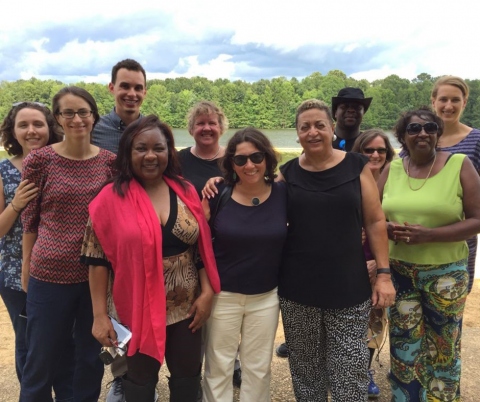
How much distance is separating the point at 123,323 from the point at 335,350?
1.29 meters

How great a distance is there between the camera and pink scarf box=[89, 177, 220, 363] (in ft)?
7.07

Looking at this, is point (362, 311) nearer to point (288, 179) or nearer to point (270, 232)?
point (270, 232)

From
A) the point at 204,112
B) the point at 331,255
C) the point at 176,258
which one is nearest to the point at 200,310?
the point at 176,258

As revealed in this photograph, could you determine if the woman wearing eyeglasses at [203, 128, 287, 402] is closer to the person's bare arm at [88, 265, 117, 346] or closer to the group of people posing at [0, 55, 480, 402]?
the group of people posing at [0, 55, 480, 402]

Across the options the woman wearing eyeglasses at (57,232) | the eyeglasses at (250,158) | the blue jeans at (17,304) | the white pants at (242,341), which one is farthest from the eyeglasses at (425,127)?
the blue jeans at (17,304)

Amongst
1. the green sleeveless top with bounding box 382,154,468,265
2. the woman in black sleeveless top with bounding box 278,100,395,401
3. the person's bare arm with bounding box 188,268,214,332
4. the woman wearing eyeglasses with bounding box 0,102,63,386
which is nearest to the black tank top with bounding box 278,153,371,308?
the woman in black sleeveless top with bounding box 278,100,395,401

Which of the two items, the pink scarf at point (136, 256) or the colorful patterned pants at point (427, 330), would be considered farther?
the colorful patterned pants at point (427, 330)

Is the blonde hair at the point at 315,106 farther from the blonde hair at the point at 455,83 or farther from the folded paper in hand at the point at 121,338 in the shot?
the folded paper in hand at the point at 121,338

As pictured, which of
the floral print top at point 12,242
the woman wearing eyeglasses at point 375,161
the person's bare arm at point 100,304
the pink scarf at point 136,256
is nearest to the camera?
the pink scarf at point 136,256

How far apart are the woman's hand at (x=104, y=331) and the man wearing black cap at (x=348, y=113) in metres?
2.49

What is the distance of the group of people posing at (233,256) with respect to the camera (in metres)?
2.28

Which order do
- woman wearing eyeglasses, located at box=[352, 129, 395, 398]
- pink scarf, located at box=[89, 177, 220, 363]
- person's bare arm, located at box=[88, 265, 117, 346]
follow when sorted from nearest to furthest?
pink scarf, located at box=[89, 177, 220, 363] < person's bare arm, located at box=[88, 265, 117, 346] < woman wearing eyeglasses, located at box=[352, 129, 395, 398]

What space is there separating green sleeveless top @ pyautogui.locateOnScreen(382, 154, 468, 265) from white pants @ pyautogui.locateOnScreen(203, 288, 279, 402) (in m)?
0.95

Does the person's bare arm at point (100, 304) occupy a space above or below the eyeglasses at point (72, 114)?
below
